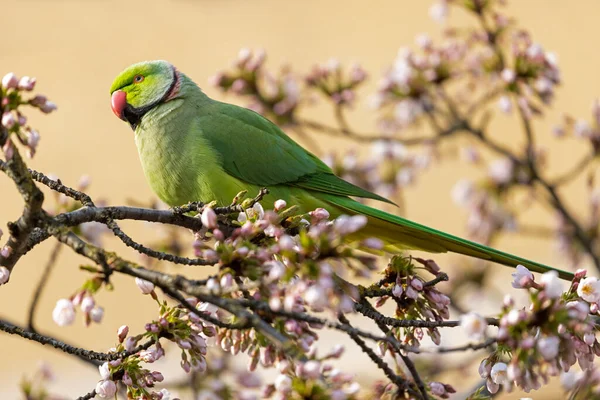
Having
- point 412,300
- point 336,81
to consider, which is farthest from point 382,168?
point 412,300

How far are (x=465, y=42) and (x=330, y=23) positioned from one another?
926 centimetres

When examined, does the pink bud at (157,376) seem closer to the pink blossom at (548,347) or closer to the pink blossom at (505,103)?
the pink blossom at (548,347)

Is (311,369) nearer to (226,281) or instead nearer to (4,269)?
(226,281)

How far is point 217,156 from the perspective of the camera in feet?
11.0

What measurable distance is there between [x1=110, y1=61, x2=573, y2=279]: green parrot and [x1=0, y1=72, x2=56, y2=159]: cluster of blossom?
5.25ft

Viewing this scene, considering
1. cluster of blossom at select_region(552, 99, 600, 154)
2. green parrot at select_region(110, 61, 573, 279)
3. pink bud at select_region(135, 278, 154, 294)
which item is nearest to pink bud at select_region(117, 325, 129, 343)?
pink bud at select_region(135, 278, 154, 294)

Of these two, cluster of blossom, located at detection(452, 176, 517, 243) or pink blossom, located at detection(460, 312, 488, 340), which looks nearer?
pink blossom, located at detection(460, 312, 488, 340)

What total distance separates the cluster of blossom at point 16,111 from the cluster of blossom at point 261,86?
2.40 m

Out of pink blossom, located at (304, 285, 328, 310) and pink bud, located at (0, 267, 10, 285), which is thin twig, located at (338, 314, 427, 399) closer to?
pink blossom, located at (304, 285, 328, 310)

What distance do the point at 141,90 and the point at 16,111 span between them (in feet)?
6.45

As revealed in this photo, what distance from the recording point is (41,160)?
1046 cm

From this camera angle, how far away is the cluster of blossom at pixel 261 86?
4.12m

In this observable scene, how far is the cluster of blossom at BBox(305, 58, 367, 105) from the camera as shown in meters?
4.21

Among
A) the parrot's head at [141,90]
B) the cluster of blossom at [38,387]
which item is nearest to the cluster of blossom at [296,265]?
the cluster of blossom at [38,387]
